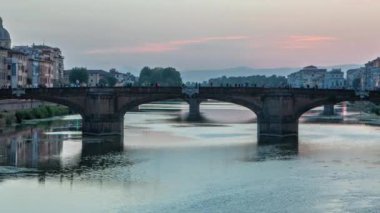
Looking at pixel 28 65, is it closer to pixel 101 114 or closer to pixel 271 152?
pixel 101 114

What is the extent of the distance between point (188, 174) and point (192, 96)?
21183mm

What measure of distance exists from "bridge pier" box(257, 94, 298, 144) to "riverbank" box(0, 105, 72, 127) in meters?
21.1

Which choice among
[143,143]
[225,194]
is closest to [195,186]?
[225,194]

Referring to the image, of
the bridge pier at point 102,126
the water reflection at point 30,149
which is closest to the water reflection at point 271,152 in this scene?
the water reflection at point 30,149

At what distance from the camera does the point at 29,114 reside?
6538 centimetres

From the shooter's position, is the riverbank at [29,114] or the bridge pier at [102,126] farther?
the riverbank at [29,114]

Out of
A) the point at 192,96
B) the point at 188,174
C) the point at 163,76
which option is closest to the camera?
the point at 188,174

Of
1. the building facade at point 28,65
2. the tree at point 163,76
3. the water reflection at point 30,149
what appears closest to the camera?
the water reflection at point 30,149

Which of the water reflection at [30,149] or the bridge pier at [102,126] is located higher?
the bridge pier at [102,126]

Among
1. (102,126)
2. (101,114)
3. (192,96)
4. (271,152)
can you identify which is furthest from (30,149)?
(192,96)

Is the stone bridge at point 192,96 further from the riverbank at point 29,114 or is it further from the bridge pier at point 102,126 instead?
the riverbank at point 29,114

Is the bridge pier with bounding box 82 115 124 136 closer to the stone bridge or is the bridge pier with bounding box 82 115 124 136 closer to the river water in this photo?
the stone bridge

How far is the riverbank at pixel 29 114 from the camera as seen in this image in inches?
2303

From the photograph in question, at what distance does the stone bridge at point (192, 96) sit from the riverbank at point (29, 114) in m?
7.49
